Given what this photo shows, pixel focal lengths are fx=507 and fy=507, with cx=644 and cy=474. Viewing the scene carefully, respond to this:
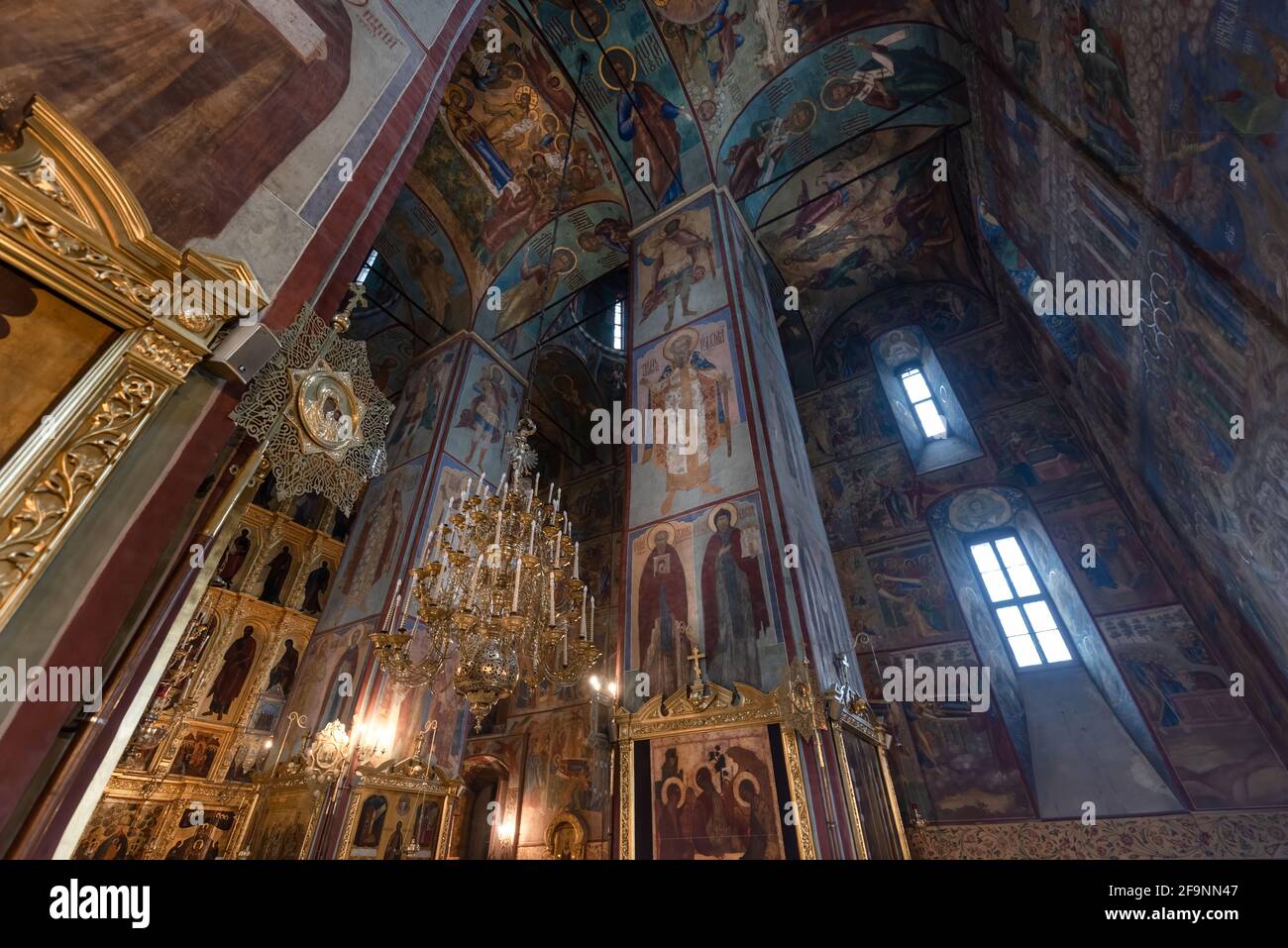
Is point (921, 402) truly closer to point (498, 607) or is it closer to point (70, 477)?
point (498, 607)

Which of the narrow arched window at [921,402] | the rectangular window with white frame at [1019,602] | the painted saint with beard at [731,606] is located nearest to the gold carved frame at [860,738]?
the painted saint with beard at [731,606]

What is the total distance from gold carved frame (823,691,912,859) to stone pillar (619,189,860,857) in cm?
12

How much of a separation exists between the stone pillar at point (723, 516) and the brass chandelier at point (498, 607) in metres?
1.12

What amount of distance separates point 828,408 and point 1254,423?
9.47 metres

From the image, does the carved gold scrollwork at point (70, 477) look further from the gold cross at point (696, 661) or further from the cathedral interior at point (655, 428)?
the gold cross at point (696, 661)

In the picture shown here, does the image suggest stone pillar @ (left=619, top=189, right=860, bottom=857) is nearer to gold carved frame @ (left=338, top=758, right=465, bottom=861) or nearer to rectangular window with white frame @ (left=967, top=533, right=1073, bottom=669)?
gold carved frame @ (left=338, top=758, right=465, bottom=861)

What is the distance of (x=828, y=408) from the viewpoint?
523 inches

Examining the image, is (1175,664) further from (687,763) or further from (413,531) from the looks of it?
(413,531)

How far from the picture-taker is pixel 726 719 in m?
4.77

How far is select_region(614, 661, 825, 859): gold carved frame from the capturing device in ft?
14.1

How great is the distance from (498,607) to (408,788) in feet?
14.6

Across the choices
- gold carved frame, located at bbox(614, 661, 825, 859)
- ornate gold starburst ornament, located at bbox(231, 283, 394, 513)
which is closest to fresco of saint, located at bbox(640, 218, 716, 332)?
gold carved frame, located at bbox(614, 661, 825, 859)

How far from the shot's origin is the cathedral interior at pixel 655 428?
206 cm
